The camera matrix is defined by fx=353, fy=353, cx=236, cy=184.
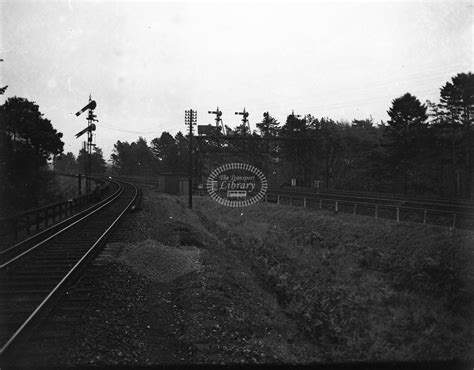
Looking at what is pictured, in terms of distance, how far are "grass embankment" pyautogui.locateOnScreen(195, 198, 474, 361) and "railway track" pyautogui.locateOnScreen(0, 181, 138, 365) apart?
5.43 metres

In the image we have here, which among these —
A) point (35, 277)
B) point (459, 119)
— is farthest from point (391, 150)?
point (35, 277)

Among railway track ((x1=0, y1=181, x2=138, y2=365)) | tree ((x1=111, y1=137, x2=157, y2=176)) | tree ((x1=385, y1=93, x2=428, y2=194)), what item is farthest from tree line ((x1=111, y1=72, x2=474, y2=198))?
tree ((x1=111, y1=137, x2=157, y2=176))

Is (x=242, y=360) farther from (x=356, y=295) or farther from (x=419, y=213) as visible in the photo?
(x=419, y=213)

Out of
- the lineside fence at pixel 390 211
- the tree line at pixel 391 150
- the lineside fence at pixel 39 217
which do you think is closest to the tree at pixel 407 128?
the tree line at pixel 391 150

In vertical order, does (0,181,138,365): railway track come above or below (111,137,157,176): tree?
below

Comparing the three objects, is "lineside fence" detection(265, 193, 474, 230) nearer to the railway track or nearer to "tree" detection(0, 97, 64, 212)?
the railway track

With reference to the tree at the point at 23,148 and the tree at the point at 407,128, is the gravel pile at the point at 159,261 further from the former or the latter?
the tree at the point at 407,128

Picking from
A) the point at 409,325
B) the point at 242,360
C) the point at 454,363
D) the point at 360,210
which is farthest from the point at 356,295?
the point at 360,210

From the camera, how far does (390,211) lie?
23.0 m

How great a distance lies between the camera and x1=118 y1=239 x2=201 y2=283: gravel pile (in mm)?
10438

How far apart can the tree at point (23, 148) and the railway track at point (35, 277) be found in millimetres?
18554

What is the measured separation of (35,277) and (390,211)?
67.9ft

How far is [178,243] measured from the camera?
47.9 feet

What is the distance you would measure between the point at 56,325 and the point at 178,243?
27.7 feet
